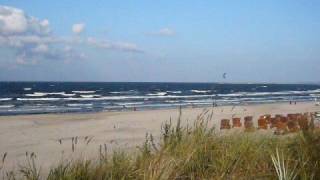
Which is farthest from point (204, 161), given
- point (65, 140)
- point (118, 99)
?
point (118, 99)

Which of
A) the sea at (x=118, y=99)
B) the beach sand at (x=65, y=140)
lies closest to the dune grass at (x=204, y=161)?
the sea at (x=118, y=99)

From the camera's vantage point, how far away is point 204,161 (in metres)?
5.27

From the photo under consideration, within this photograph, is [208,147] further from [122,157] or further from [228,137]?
[122,157]

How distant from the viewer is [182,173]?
4910mm

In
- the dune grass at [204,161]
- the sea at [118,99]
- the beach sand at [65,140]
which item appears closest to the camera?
the dune grass at [204,161]

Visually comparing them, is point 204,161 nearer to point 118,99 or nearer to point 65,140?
point 65,140

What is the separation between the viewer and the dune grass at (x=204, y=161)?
450 cm

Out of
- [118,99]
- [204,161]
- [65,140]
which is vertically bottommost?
[118,99]

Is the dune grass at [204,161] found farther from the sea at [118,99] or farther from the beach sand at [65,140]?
the beach sand at [65,140]

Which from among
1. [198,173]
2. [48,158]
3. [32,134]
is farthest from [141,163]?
[32,134]

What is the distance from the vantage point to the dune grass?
4500mm

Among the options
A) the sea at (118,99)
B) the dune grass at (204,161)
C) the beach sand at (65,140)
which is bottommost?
the sea at (118,99)

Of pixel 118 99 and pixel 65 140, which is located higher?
pixel 65 140

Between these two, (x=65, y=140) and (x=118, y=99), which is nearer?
(x=65, y=140)
